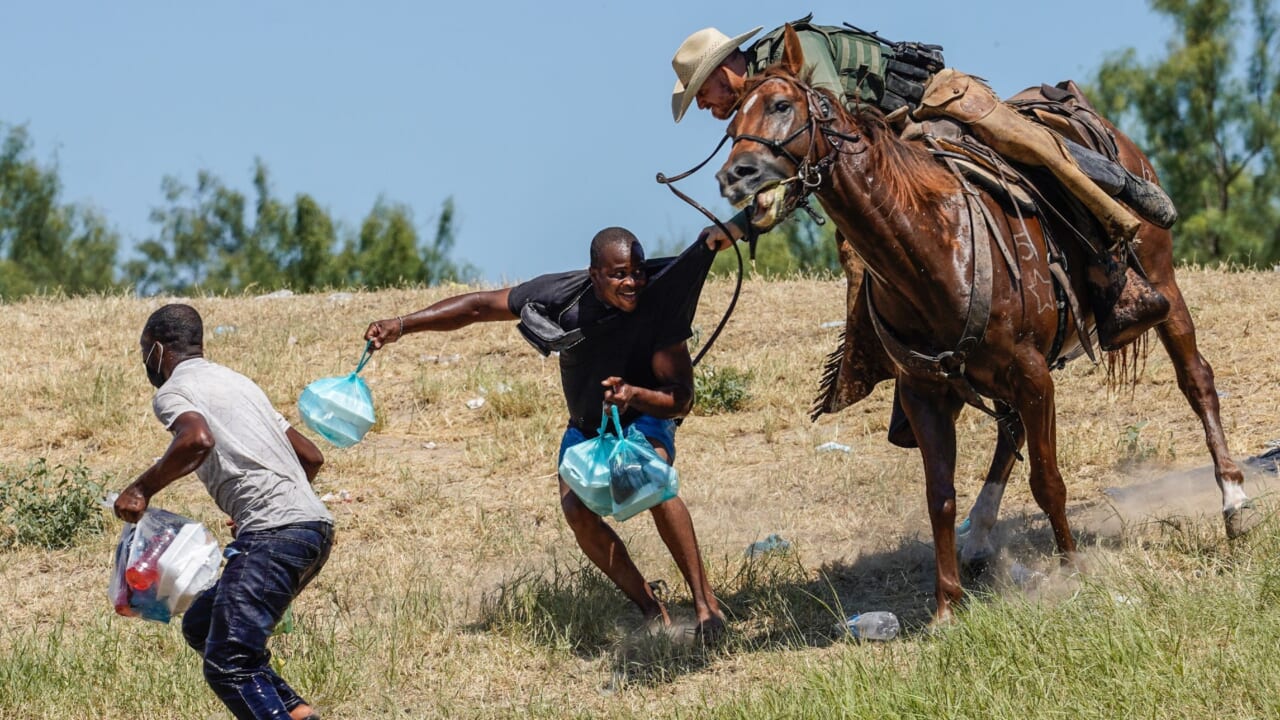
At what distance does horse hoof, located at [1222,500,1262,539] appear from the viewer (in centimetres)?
717

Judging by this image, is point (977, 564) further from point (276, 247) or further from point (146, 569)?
point (276, 247)

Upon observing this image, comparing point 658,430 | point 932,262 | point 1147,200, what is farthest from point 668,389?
point 1147,200

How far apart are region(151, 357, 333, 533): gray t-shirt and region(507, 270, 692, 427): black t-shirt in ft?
4.77

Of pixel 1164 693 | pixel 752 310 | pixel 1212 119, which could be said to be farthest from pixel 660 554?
pixel 1212 119

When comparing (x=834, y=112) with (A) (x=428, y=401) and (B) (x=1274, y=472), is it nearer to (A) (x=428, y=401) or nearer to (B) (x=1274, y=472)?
(B) (x=1274, y=472)

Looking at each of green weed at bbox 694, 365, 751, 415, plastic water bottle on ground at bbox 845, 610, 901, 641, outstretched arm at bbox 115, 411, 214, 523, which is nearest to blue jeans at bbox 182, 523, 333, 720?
outstretched arm at bbox 115, 411, 214, 523

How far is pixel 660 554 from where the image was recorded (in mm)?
8188

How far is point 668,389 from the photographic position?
664 centimetres

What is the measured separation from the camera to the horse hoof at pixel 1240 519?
7.17 metres

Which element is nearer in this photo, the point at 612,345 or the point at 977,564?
the point at 612,345

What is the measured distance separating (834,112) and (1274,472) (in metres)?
3.52

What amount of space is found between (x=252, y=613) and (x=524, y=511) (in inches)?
144

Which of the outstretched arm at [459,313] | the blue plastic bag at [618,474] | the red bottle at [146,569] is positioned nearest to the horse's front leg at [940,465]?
the blue plastic bag at [618,474]

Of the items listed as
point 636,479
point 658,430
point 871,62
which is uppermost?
point 871,62
